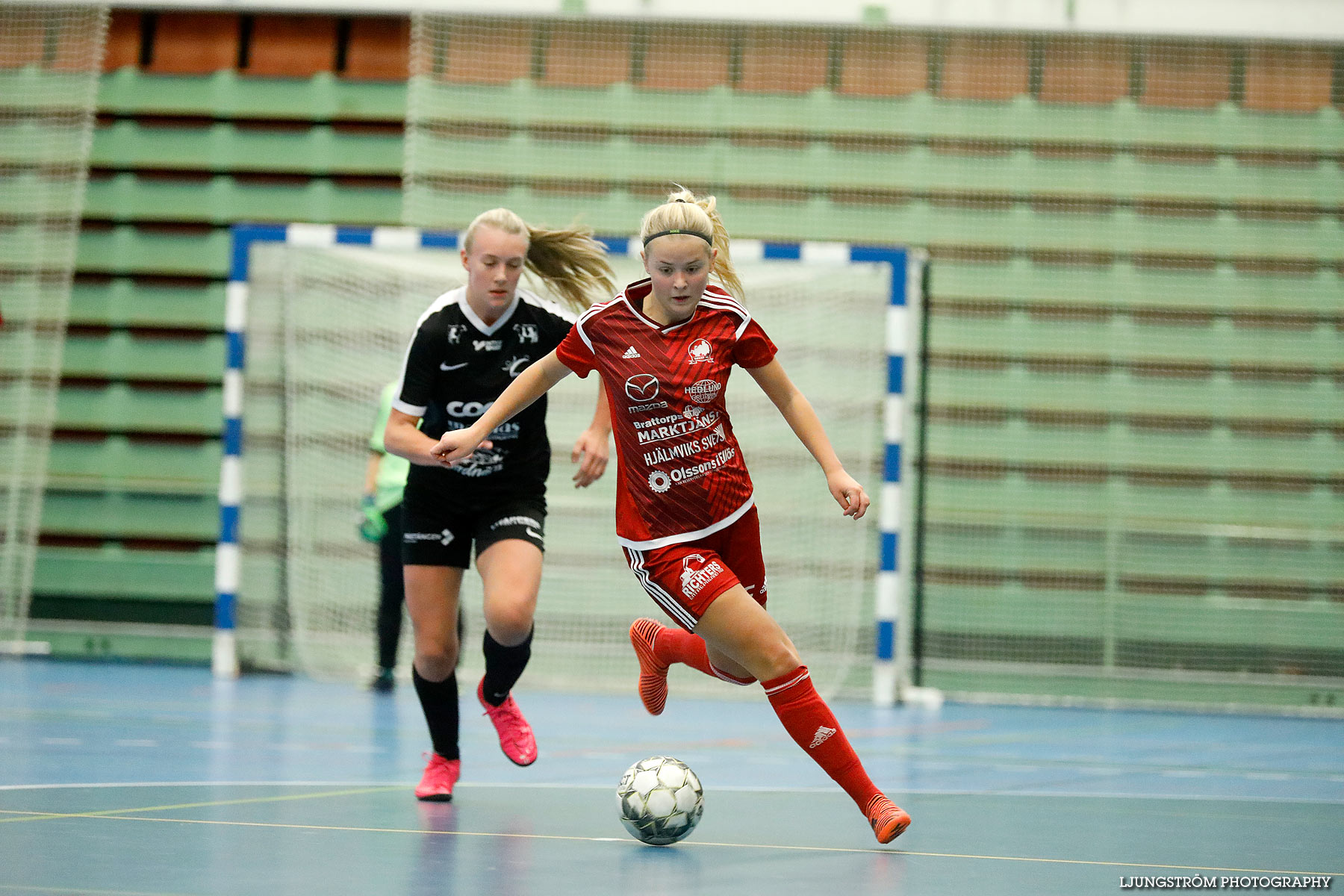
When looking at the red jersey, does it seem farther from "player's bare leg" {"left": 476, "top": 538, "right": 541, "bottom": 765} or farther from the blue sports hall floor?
the blue sports hall floor

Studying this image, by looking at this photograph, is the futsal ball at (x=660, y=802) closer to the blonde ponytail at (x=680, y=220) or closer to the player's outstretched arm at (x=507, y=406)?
the player's outstretched arm at (x=507, y=406)

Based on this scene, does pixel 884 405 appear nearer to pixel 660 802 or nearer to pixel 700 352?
pixel 700 352

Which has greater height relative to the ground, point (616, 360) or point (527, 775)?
point (616, 360)

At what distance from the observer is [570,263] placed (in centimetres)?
446

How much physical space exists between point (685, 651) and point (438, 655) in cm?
72

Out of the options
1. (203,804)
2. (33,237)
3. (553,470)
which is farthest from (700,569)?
(33,237)

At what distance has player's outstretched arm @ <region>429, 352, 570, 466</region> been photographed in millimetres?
3643

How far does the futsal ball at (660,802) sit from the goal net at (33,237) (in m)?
6.30

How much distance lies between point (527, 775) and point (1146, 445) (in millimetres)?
5513

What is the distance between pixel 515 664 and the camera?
4.20m

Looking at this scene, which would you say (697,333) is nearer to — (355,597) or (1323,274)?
(355,597)

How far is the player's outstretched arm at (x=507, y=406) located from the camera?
3.64 m

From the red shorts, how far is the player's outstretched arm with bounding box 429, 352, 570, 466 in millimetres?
468

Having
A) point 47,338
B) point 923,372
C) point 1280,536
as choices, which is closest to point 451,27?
point 47,338
